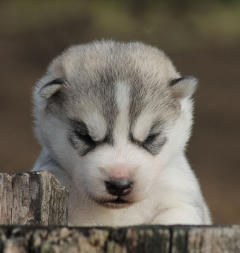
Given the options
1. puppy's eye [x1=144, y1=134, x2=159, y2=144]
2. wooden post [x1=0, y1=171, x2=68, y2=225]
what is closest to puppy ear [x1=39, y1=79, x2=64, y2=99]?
puppy's eye [x1=144, y1=134, x2=159, y2=144]

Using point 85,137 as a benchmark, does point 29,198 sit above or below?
below

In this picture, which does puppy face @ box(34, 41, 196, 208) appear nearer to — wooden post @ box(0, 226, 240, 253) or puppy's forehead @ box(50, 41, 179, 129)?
puppy's forehead @ box(50, 41, 179, 129)

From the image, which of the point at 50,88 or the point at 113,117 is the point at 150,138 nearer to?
the point at 113,117

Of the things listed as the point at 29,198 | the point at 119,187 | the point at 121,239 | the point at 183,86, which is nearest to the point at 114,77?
the point at 183,86

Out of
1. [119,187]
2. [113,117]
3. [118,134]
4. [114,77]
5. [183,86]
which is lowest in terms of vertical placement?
[119,187]

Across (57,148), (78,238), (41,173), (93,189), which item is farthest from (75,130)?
(78,238)

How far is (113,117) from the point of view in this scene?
4.34 m

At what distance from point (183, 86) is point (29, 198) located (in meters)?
1.95

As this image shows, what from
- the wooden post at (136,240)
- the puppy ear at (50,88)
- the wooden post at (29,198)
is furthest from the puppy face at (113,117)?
the wooden post at (136,240)

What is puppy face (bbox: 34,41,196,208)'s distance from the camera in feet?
13.6

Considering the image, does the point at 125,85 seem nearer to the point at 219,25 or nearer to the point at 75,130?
the point at 75,130

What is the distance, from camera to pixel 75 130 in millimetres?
4480

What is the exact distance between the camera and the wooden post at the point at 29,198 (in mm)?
3076

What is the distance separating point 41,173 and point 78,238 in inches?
29.6
